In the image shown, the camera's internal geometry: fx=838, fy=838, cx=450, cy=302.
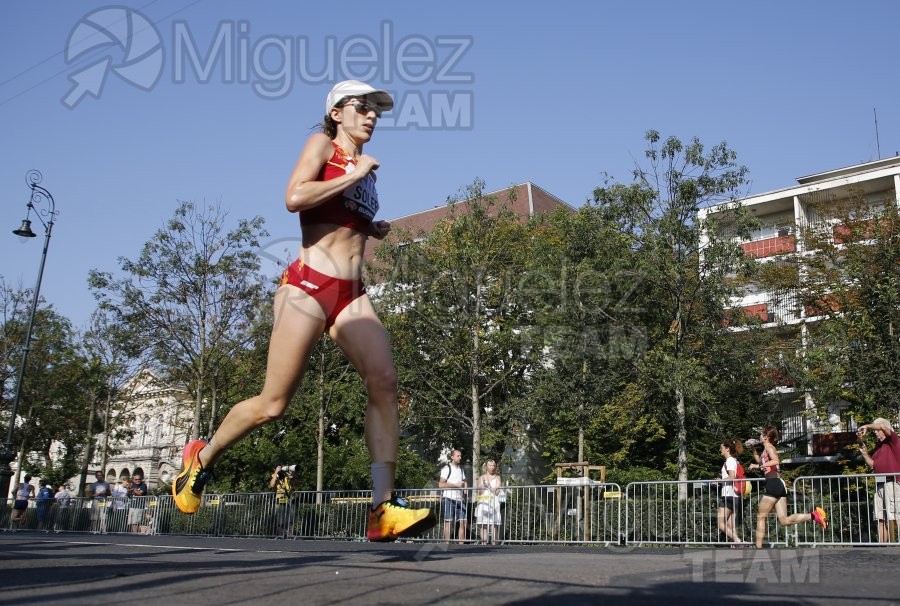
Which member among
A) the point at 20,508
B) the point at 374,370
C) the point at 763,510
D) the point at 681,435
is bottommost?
the point at 20,508

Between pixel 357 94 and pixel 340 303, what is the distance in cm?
137

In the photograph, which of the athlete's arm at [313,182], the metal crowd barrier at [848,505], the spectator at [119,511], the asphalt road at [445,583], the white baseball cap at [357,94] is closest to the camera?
the asphalt road at [445,583]

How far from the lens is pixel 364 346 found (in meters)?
5.10

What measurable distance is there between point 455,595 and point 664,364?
2042 centimetres

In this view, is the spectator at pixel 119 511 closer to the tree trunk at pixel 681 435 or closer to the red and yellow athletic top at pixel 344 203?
the tree trunk at pixel 681 435

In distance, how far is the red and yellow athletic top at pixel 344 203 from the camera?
506cm

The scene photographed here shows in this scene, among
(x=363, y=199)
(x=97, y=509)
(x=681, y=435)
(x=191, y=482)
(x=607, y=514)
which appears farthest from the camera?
(x=681, y=435)

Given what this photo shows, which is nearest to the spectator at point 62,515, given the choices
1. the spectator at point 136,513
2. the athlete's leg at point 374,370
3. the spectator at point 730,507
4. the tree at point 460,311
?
the spectator at point 136,513

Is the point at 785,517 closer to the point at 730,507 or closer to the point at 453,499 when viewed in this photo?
the point at 730,507

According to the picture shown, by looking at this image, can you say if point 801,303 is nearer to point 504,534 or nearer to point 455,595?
point 504,534

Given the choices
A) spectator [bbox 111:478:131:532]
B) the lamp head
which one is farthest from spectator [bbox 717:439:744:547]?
the lamp head

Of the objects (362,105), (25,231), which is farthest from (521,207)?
(362,105)

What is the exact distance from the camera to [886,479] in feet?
39.2

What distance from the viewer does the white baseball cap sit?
5.36m
